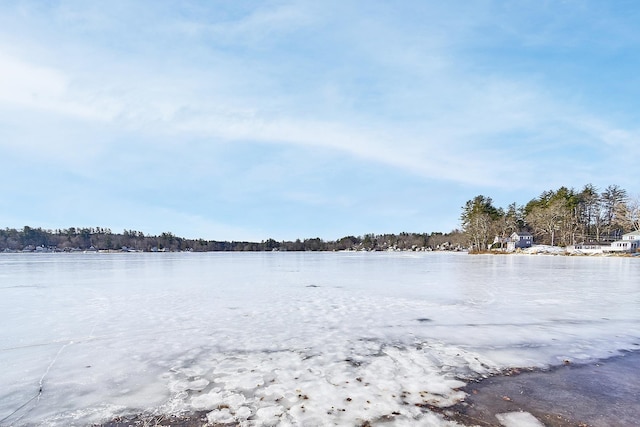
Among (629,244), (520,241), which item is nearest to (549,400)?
(629,244)

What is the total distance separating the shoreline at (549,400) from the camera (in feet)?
9.66

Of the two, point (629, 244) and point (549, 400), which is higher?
point (629, 244)

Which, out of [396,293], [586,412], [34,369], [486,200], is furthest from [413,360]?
[486,200]

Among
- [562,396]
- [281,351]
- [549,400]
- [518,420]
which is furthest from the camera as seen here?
[281,351]

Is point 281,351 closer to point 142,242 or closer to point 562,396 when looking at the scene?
point 562,396

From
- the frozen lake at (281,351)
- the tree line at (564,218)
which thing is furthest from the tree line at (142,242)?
the frozen lake at (281,351)

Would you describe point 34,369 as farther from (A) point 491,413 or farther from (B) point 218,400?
(A) point 491,413

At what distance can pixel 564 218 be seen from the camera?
63.8 m

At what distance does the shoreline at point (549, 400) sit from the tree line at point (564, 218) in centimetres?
6965

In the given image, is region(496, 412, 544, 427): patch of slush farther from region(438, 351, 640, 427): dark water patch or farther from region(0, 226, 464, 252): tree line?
region(0, 226, 464, 252): tree line

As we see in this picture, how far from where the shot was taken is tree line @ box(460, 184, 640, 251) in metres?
64.1

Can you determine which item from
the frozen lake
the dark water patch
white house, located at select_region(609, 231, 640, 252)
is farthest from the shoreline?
white house, located at select_region(609, 231, 640, 252)

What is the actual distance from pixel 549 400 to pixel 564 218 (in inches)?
2924

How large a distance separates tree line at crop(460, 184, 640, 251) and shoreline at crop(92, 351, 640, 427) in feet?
229
